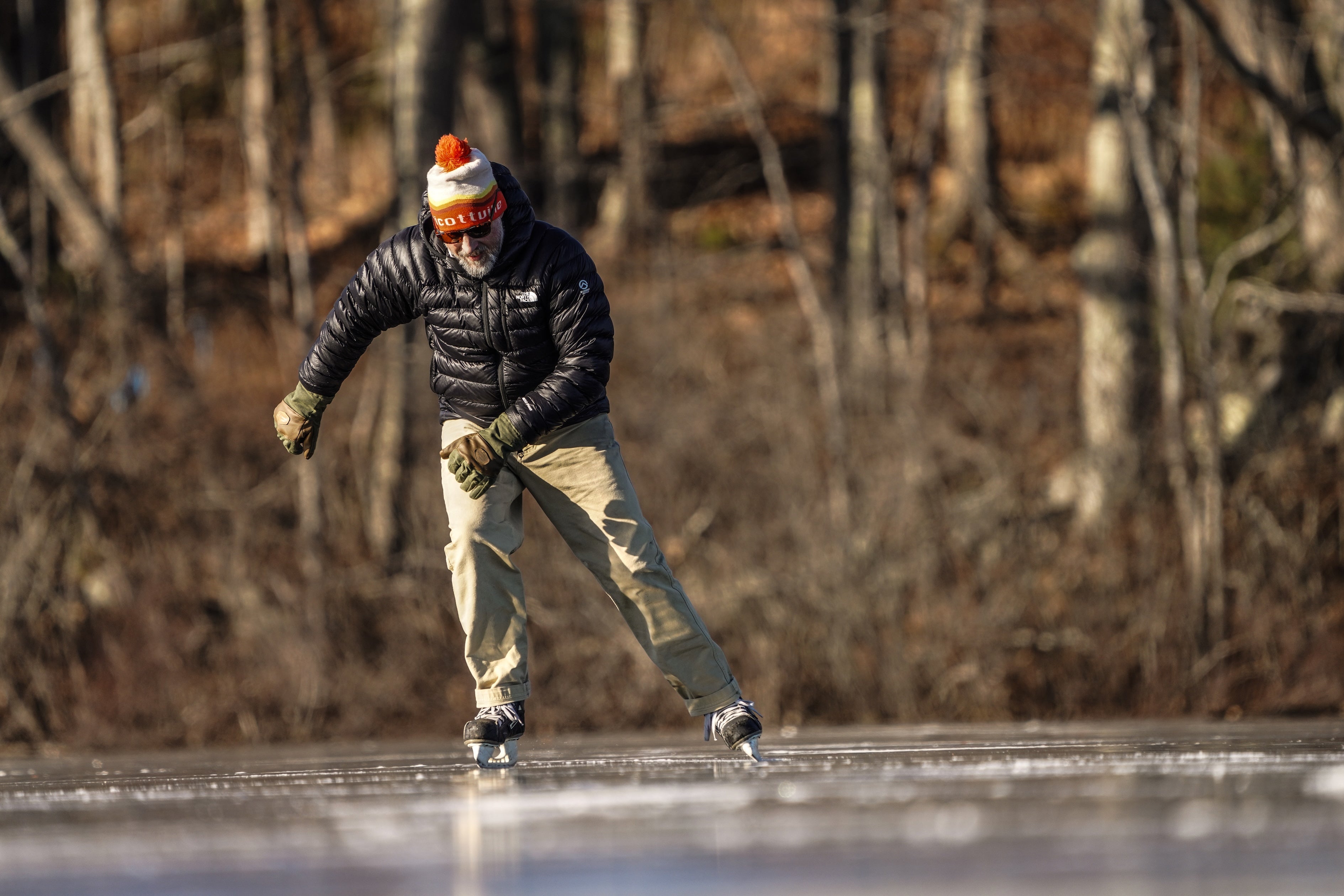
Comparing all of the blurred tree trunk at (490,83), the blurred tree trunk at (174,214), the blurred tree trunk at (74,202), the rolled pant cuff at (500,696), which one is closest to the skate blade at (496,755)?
the rolled pant cuff at (500,696)

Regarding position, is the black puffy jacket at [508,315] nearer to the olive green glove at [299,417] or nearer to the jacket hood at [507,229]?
the jacket hood at [507,229]

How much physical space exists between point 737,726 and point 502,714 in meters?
0.83

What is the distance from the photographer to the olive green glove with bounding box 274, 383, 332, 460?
21.8 ft

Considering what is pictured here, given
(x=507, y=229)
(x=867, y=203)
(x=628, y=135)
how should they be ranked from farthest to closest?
(x=628, y=135) < (x=867, y=203) < (x=507, y=229)

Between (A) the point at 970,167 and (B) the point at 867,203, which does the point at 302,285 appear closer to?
(B) the point at 867,203

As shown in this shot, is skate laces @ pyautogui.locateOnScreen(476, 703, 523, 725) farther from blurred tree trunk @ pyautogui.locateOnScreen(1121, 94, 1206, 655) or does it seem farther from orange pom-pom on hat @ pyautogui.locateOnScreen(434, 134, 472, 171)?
blurred tree trunk @ pyautogui.locateOnScreen(1121, 94, 1206, 655)

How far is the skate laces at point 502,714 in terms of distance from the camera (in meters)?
6.47

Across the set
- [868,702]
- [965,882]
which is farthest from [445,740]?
[965,882]

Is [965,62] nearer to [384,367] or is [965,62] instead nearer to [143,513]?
[384,367]

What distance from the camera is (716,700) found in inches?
254

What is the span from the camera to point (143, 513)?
13.6m

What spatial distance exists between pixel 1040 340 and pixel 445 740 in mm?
9306

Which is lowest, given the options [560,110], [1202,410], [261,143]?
[1202,410]

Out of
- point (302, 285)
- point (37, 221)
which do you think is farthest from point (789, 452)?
point (37, 221)
